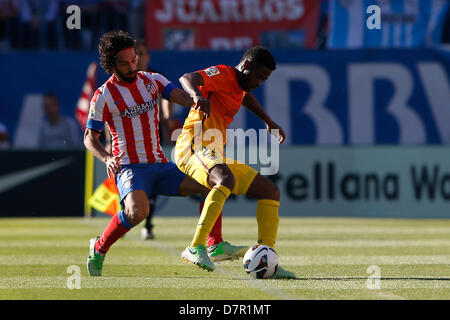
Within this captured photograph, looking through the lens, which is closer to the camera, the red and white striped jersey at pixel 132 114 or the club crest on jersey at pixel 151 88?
the red and white striped jersey at pixel 132 114

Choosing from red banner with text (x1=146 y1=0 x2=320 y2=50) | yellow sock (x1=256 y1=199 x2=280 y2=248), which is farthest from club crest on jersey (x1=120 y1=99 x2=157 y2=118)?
red banner with text (x1=146 y1=0 x2=320 y2=50)

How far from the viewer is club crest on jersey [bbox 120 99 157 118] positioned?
7215 millimetres

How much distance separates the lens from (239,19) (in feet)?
55.1

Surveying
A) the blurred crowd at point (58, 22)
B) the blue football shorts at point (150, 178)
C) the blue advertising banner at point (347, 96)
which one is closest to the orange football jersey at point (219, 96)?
the blue football shorts at point (150, 178)

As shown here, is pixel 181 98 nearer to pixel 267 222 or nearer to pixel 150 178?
pixel 150 178

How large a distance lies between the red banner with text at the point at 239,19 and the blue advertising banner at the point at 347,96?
1.72 ft

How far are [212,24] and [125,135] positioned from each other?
9.87 m

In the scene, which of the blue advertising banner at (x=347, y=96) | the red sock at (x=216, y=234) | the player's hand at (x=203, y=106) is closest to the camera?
the player's hand at (x=203, y=106)

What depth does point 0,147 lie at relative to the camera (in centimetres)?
1622

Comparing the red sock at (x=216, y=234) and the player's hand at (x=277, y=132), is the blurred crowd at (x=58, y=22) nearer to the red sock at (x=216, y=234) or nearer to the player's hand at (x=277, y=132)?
the player's hand at (x=277, y=132)

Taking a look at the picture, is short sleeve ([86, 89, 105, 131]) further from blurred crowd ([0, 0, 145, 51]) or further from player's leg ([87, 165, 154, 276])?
blurred crowd ([0, 0, 145, 51])

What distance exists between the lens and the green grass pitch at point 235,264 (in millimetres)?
5957

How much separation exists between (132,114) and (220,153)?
0.75 meters
